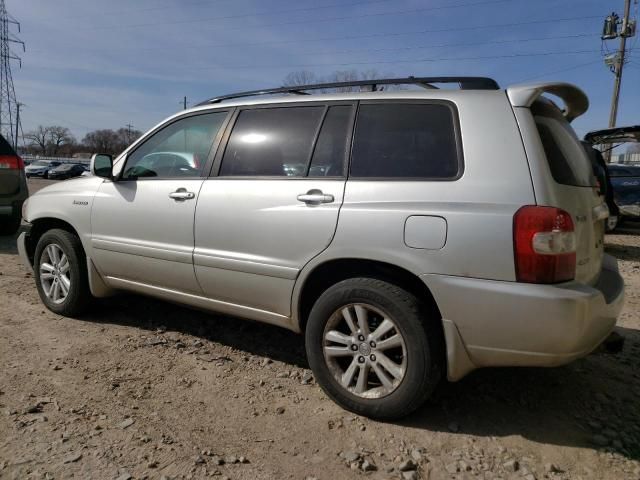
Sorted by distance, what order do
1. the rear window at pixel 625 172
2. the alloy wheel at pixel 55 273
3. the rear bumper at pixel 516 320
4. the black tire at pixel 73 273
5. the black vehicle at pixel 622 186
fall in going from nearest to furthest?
the rear bumper at pixel 516 320
the black tire at pixel 73 273
the alloy wheel at pixel 55 273
the black vehicle at pixel 622 186
the rear window at pixel 625 172

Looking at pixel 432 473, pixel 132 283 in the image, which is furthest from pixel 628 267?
pixel 132 283

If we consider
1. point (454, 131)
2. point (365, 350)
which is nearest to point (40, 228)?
point (365, 350)

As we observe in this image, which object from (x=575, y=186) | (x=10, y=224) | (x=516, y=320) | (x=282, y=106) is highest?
(x=282, y=106)

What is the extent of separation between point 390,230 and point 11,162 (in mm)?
7392

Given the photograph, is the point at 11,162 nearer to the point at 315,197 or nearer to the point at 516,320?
the point at 315,197

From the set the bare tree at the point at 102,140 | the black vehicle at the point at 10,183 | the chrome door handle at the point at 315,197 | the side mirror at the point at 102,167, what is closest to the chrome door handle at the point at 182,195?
the side mirror at the point at 102,167

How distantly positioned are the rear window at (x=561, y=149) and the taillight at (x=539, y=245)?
27 cm

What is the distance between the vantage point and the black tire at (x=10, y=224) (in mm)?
8183

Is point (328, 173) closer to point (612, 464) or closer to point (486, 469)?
point (486, 469)

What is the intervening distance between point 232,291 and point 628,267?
6174 mm

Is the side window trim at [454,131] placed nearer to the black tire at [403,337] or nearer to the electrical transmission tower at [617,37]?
the black tire at [403,337]

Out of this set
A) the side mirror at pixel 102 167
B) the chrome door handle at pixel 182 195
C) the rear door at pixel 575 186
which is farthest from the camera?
the side mirror at pixel 102 167

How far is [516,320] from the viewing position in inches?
92.0

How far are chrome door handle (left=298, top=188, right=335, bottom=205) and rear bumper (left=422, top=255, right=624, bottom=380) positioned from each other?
2.35 feet
